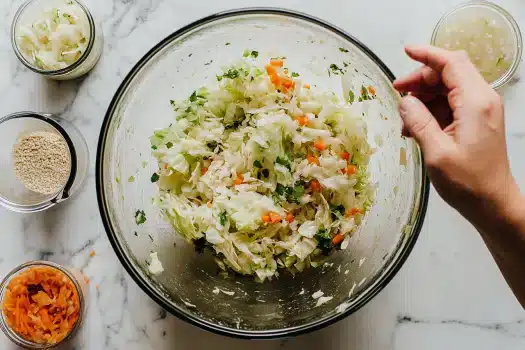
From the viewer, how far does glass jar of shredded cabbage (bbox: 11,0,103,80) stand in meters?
1.83

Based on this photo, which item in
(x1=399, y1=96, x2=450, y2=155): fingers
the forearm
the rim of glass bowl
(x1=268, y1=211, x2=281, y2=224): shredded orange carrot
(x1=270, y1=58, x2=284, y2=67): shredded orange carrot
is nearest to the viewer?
(x1=399, y1=96, x2=450, y2=155): fingers

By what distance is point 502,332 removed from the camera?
6.08 ft

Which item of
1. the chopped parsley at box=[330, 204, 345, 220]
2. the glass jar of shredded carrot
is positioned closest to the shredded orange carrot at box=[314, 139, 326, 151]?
the chopped parsley at box=[330, 204, 345, 220]

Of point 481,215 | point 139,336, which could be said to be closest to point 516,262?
point 481,215

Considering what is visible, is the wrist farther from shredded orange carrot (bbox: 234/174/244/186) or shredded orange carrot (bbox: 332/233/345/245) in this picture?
shredded orange carrot (bbox: 234/174/244/186)

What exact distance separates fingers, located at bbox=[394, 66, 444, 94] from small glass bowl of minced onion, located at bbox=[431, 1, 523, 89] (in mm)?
445

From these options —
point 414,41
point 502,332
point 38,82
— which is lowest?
point 502,332

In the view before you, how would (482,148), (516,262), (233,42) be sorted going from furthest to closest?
1. (233,42)
2. (516,262)
3. (482,148)

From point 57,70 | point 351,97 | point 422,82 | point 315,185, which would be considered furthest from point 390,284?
point 57,70

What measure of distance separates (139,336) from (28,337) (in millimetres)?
305

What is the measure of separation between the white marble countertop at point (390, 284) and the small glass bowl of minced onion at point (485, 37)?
0.04 meters

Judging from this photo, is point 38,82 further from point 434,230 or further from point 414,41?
point 434,230

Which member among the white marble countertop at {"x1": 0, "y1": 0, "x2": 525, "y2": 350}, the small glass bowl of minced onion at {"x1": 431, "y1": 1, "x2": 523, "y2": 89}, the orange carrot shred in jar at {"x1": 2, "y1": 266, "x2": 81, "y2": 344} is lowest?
the orange carrot shred in jar at {"x1": 2, "y1": 266, "x2": 81, "y2": 344}

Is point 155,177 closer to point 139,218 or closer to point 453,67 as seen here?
point 139,218
